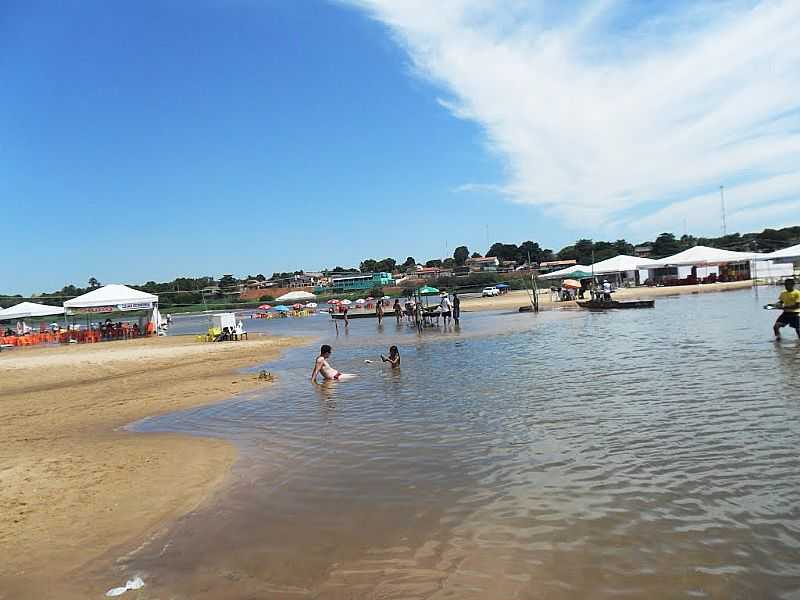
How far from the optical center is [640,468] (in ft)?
20.0

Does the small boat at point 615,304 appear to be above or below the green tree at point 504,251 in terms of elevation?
below

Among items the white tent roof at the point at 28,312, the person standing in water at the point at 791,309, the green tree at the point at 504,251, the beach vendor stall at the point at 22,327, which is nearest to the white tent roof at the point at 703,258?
the person standing in water at the point at 791,309

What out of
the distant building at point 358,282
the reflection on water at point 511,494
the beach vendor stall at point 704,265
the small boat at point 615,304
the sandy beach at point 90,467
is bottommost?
the reflection on water at point 511,494

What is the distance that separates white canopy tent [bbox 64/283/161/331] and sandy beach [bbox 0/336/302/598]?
41.7 feet

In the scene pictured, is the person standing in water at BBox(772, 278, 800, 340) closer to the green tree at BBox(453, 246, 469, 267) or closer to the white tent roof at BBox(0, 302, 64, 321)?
the white tent roof at BBox(0, 302, 64, 321)

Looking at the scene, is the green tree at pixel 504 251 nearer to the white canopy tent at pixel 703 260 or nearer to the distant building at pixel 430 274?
the distant building at pixel 430 274

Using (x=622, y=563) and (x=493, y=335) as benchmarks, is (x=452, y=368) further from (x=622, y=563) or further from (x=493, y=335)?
(x=622, y=563)

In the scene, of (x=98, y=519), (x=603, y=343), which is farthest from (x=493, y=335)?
(x=98, y=519)

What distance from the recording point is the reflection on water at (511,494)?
4.11 metres

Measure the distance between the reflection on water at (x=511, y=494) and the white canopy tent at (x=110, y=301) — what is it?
21.0 meters

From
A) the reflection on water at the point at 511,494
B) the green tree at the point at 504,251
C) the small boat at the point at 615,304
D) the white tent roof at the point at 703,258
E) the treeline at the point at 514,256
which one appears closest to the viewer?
the reflection on water at the point at 511,494

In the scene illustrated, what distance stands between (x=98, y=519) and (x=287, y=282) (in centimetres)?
14809

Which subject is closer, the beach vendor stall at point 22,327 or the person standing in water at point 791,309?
the person standing in water at point 791,309

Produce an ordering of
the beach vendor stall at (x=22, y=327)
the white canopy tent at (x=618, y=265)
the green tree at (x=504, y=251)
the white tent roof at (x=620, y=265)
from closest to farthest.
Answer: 1. the beach vendor stall at (x=22, y=327)
2. the white canopy tent at (x=618, y=265)
3. the white tent roof at (x=620, y=265)
4. the green tree at (x=504, y=251)
